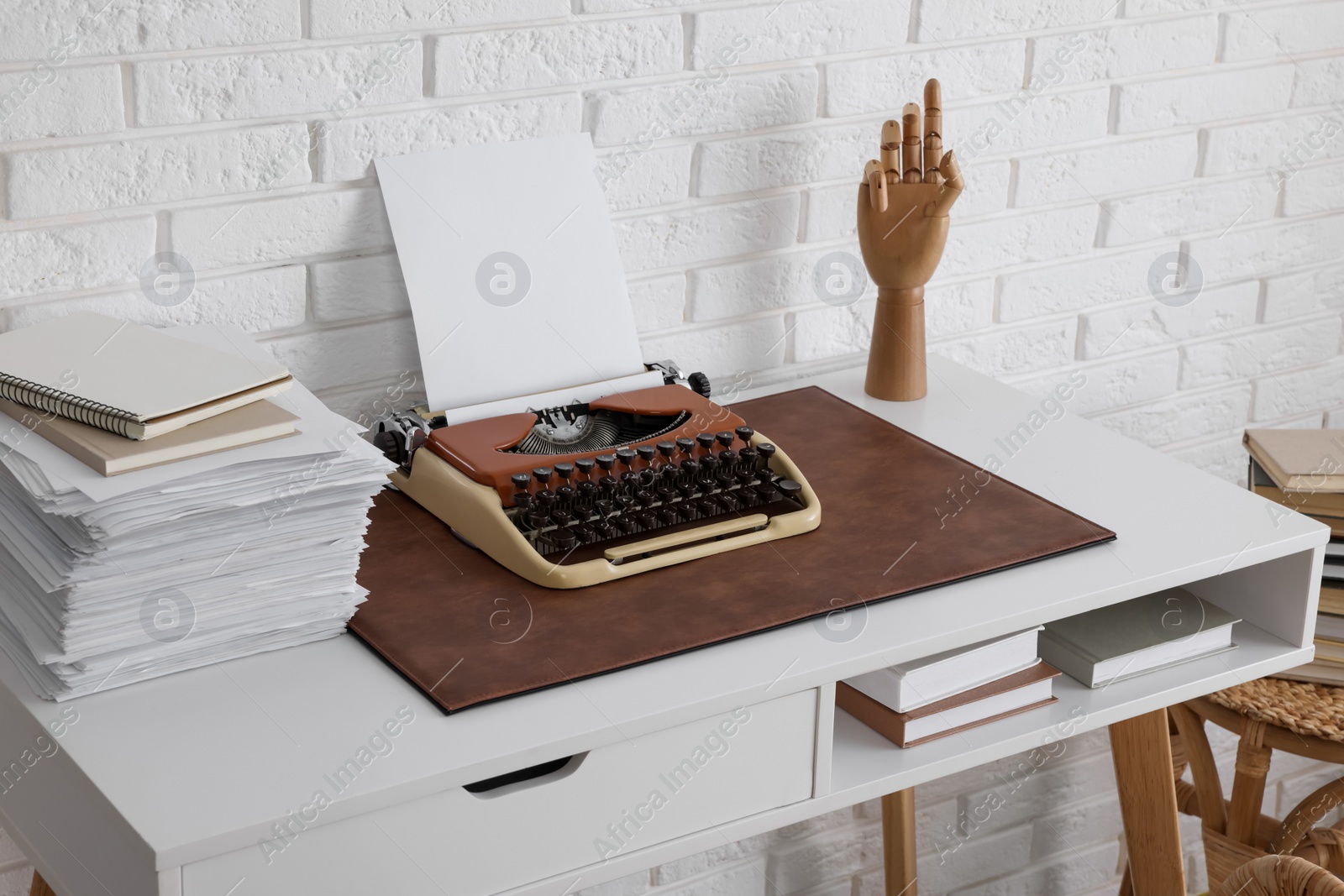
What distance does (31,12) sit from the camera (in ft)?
3.71

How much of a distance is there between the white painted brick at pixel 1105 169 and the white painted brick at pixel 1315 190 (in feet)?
0.61

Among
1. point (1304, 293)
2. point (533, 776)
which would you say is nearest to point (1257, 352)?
point (1304, 293)

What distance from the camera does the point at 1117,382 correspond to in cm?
190

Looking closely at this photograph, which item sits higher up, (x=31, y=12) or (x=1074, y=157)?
(x=31, y=12)

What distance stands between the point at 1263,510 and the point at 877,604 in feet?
1.39

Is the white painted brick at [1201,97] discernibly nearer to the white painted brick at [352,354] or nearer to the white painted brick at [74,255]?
the white painted brick at [352,354]

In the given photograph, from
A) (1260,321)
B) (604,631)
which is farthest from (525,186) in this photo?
(1260,321)

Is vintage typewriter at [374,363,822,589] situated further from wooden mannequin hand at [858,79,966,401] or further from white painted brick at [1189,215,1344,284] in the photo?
white painted brick at [1189,215,1344,284]

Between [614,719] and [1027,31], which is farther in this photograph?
[1027,31]

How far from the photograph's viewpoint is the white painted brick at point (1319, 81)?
1885 mm

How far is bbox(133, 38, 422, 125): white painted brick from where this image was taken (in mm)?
1205

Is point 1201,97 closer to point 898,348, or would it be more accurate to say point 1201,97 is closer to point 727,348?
point 898,348

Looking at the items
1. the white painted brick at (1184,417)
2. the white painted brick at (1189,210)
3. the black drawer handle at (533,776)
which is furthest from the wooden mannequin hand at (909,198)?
the black drawer handle at (533,776)

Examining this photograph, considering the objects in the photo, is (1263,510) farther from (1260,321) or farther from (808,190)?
(1260,321)
